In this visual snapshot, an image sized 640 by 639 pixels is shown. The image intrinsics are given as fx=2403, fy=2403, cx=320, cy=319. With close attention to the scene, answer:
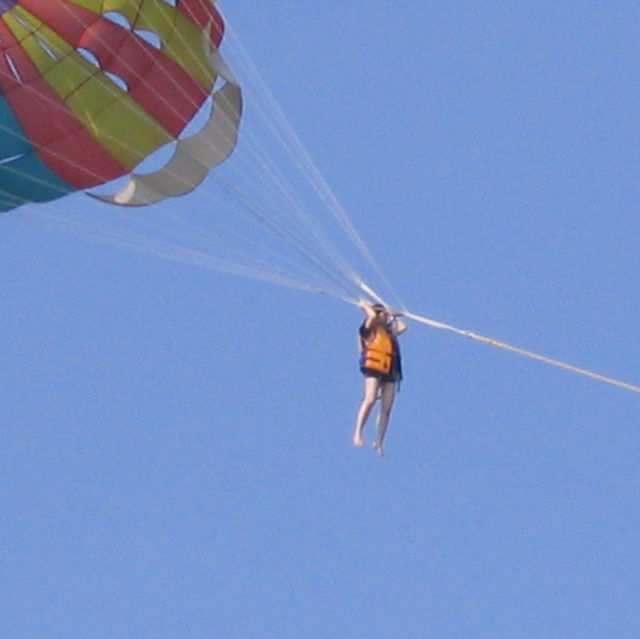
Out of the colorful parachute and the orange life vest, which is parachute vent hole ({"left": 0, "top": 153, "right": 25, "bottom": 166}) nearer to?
the colorful parachute

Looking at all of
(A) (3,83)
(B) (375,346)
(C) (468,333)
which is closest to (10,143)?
(A) (3,83)

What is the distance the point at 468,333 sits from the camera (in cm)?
1573

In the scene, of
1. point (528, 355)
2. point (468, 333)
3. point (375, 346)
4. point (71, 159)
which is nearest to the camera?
point (528, 355)

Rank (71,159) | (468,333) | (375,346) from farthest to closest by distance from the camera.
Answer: (71,159), (375,346), (468,333)

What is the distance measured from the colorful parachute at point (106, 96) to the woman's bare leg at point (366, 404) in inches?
95.5

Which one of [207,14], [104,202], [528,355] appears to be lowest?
[528,355]

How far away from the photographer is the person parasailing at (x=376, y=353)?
57.6 ft

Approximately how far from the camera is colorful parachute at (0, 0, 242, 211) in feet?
60.3

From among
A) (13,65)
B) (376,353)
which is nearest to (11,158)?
(13,65)

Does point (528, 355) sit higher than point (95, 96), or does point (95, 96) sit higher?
point (95, 96)

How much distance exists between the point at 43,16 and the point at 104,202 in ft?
5.27

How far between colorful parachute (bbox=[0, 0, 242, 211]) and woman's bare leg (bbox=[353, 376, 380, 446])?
2427mm

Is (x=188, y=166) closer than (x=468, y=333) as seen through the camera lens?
No

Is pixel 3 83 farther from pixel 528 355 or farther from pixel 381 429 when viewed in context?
pixel 528 355
